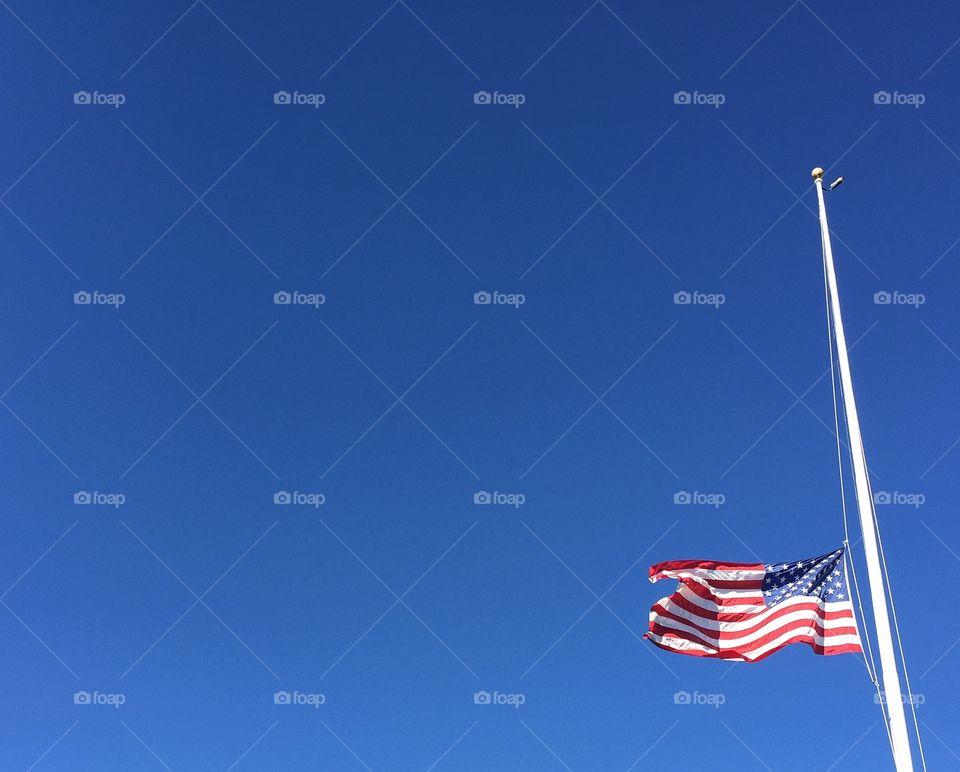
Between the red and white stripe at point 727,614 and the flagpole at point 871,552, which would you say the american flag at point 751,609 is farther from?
the flagpole at point 871,552

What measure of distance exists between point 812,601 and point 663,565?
8.96ft

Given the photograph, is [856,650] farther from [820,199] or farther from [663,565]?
[820,199]

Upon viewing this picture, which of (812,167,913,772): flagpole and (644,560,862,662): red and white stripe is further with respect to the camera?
(644,560,862,662): red and white stripe

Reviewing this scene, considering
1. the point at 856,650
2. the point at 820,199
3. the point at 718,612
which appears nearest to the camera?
the point at 856,650

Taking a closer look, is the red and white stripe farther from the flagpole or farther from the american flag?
the flagpole

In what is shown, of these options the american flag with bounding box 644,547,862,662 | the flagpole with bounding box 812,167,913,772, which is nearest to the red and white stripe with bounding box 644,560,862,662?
the american flag with bounding box 644,547,862,662

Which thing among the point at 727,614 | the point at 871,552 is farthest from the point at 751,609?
the point at 871,552

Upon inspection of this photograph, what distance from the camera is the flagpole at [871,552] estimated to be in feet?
44.7

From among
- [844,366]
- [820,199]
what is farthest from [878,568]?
[820,199]

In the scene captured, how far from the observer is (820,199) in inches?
707

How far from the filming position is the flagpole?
44.7ft

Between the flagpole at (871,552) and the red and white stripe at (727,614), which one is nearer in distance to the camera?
the flagpole at (871,552)

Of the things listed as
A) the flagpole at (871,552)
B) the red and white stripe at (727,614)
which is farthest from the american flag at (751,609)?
the flagpole at (871,552)

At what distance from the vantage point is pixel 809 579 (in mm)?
16328
